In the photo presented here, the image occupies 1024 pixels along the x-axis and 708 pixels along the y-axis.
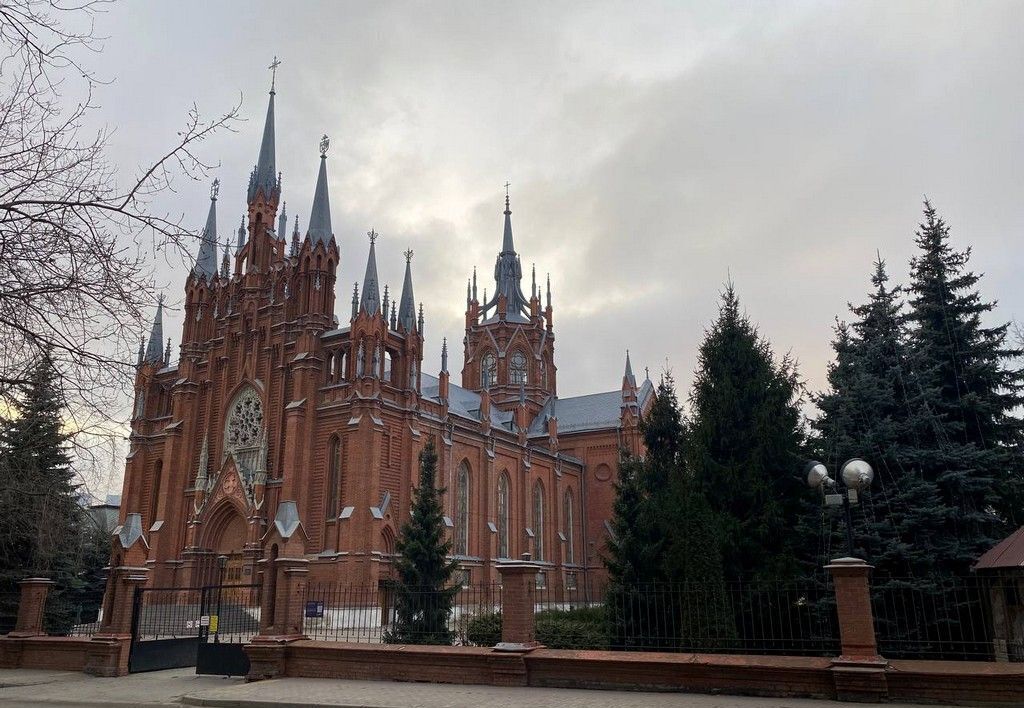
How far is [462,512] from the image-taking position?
41812mm

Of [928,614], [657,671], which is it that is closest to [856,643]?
[657,671]

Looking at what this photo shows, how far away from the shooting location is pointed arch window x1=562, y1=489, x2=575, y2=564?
52.0m

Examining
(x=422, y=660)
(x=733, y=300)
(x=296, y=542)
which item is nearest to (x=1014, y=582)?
(x=733, y=300)

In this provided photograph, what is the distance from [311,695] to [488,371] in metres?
50.3

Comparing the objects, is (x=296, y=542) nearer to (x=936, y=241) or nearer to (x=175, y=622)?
(x=175, y=622)

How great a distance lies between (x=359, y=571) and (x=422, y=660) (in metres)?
17.6

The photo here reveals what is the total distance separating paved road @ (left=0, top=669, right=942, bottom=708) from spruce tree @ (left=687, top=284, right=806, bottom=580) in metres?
6.89

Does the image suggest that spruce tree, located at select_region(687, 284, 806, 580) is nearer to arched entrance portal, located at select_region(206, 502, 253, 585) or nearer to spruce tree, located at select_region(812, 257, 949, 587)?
spruce tree, located at select_region(812, 257, 949, 587)

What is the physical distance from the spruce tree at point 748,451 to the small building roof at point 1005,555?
403 centimetres

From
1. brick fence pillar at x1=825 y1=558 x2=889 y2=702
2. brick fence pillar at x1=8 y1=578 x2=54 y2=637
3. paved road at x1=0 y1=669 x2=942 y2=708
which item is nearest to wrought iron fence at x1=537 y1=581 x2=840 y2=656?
brick fence pillar at x1=825 y1=558 x2=889 y2=702

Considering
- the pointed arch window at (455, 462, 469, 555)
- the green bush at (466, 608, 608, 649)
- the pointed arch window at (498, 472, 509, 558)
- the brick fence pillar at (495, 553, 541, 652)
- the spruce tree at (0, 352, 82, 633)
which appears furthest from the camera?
the pointed arch window at (498, 472, 509, 558)

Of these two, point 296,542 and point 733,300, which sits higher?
point 733,300

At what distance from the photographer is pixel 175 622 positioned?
3012 centimetres

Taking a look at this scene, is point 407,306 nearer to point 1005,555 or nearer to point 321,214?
point 321,214
